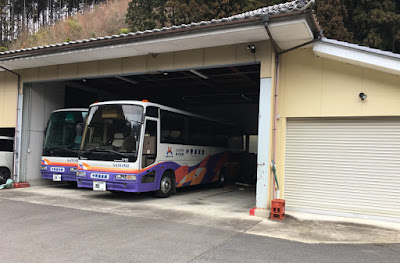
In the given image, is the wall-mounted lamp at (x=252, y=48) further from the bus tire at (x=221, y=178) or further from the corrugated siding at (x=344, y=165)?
the bus tire at (x=221, y=178)

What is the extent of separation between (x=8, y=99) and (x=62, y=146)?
299cm

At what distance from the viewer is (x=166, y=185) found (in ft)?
34.8

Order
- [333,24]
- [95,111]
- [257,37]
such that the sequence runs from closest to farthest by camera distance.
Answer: [257,37] < [95,111] < [333,24]

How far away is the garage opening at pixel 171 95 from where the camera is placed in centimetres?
1220

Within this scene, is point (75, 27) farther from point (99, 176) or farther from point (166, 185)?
point (99, 176)

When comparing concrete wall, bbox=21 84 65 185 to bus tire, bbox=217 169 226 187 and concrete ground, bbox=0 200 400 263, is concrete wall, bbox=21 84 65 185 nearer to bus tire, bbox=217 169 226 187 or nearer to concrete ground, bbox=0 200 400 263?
concrete ground, bbox=0 200 400 263

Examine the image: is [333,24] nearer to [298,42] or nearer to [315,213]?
[298,42]

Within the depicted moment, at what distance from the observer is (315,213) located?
332 inches

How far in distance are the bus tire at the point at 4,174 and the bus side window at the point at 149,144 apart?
600cm

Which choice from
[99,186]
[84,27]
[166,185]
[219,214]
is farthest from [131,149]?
[84,27]

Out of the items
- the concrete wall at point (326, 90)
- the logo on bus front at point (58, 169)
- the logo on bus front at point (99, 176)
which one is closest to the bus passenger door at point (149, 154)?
the logo on bus front at point (99, 176)

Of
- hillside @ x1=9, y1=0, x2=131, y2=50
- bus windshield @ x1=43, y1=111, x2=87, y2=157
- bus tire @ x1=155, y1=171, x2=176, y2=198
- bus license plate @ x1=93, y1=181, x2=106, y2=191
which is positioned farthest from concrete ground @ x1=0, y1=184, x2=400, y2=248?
hillside @ x1=9, y1=0, x2=131, y2=50

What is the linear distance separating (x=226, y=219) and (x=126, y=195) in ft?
14.5

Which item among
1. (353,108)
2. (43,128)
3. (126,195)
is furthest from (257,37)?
(43,128)
